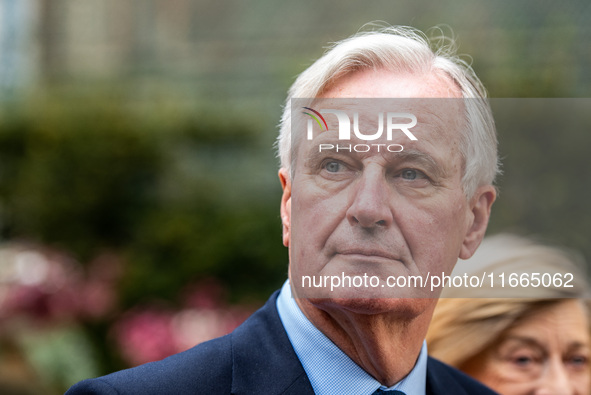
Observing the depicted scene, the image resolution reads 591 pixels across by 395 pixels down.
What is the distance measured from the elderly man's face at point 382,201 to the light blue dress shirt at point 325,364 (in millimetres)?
142

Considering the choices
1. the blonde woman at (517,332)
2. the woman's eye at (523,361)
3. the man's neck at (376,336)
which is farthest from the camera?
the woman's eye at (523,361)

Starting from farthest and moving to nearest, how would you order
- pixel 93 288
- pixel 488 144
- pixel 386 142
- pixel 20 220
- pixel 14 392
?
pixel 20 220, pixel 93 288, pixel 14 392, pixel 488 144, pixel 386 142

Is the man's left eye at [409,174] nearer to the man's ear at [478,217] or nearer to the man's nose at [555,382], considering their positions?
the man's ear at [478,217]

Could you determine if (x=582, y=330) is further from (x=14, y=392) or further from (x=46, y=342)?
(x=46, y=342)

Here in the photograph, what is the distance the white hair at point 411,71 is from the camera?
132 cm

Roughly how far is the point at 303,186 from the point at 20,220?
787cm

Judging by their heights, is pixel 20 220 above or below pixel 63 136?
below

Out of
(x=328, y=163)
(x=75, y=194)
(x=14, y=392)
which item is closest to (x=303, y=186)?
(x=328, y=163)

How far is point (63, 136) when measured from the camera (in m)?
7.96

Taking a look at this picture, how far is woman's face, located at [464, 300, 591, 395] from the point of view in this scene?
1975mm

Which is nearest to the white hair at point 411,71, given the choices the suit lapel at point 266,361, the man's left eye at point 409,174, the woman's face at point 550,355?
the man's left eye at point 409,174

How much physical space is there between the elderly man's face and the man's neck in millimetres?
85

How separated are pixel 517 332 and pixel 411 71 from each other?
41.0 inches

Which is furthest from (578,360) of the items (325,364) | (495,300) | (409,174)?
(409,174)
